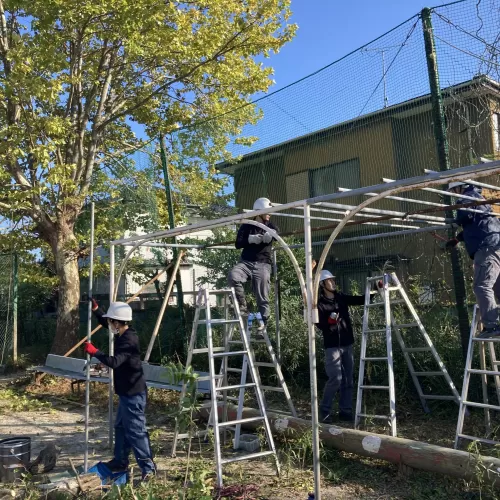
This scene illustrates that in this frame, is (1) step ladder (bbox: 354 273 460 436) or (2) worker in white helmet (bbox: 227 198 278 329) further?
(2) worker in white helmet (bbox: 227 198 278 329)

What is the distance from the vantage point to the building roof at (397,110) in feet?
22.4

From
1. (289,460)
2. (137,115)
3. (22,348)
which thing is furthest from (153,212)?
(289,460)

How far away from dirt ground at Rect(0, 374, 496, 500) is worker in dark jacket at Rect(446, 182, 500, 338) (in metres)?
1.31

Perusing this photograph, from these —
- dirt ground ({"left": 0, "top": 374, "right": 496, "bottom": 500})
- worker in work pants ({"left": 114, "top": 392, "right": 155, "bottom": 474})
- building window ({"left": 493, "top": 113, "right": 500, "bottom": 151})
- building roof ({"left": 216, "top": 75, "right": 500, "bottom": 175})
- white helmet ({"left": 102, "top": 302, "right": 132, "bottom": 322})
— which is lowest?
dirt ground ({"left": 0, "top": 374, "right": 496, "bottom": 500})

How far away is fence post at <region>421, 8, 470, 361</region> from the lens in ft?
21.4

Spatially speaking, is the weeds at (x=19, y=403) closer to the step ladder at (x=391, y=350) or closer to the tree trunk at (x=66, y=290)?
the tree trunk at (x=66, y=290)

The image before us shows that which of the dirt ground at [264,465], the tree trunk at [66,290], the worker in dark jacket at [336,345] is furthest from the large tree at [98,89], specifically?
the worker in dark jacket at [336,345]

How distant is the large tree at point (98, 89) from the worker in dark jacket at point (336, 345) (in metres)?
4.58

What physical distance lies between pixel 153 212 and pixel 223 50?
3.38 metres

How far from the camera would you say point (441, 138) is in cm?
656

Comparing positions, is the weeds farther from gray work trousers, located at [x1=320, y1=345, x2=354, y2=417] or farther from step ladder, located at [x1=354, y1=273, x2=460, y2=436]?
step ladder, located at [x1=354, y1=273, x2=460, y2=436]

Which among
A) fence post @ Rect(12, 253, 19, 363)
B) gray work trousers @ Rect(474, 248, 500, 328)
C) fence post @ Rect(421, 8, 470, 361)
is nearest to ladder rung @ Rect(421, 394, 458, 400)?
fence post @ Rect(421, 8, 470, 361)

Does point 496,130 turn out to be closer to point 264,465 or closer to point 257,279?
point 257,279

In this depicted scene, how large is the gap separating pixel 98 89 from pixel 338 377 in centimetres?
728
